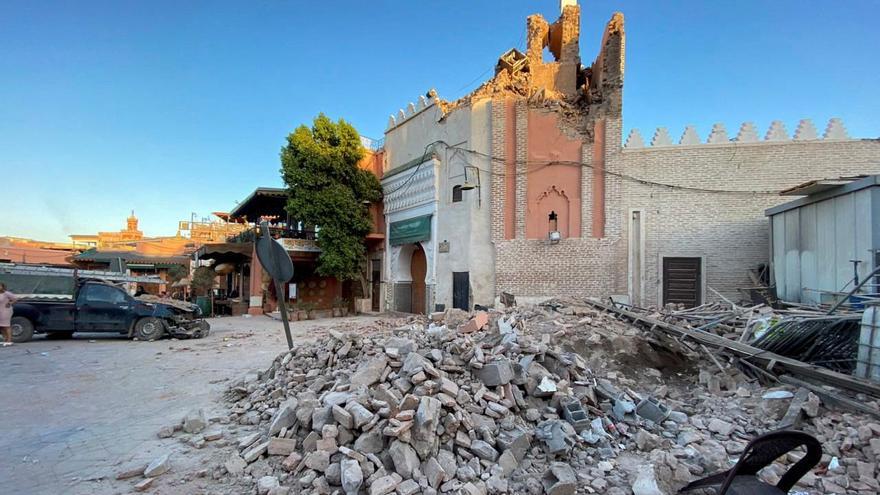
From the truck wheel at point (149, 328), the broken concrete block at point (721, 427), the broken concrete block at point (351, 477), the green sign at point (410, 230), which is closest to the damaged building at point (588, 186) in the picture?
the green sign at point (410, 230)

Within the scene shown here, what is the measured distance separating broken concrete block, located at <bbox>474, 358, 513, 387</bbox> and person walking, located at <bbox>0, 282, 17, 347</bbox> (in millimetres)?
12332

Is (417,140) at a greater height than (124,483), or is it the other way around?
A: (417,140)

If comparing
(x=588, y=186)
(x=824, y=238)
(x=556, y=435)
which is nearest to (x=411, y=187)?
(x=588, y=186)

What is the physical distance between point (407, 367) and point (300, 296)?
18.6m

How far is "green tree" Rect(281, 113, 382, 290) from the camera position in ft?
57.0

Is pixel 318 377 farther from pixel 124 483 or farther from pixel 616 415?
pixel 616 415

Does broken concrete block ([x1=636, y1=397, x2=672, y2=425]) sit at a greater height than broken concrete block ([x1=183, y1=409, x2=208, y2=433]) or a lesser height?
greater

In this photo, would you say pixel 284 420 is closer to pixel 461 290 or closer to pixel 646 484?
pixel 646 484

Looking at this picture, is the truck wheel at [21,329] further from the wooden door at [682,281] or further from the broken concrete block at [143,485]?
the wooden door at [682,281]

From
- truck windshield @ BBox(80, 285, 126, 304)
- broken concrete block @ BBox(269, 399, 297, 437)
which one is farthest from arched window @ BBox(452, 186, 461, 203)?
broken concrete block @ BBox(269, 399, 297, 437)

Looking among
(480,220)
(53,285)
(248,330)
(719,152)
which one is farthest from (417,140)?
(53,285)

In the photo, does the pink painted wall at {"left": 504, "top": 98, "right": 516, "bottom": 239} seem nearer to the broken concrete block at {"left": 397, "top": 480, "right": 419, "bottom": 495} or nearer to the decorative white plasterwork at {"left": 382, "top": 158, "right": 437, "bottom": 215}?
the decorative white plasterwork at {"left": 382, "top": 158, "right": 437, "bottom": 215}

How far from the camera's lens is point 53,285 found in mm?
10758

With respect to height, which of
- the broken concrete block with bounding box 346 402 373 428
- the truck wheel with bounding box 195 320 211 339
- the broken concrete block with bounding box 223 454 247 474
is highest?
the broken concrete block with bounding box 346 402 373 428
